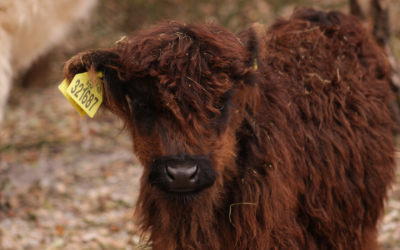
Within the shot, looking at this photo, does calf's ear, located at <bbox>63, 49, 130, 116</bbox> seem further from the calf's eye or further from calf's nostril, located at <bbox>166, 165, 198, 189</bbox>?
calf's nostril, located at <bbox>166, 165, 198, 189</bbox>

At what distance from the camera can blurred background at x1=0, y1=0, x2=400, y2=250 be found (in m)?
4.86

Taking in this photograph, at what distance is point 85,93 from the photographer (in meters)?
3.04

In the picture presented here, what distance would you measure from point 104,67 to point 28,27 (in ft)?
10.4

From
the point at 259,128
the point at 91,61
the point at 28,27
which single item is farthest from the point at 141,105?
the point at 28,27

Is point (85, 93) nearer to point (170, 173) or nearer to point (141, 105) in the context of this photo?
point (141, 105)

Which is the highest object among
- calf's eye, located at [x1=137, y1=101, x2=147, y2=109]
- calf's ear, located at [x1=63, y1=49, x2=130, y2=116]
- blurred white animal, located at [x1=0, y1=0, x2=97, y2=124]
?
calf's ear, located at [x1=63, y1=49, x2=130, y2=116]

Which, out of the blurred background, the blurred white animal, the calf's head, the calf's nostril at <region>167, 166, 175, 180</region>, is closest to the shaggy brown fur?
the calf's head

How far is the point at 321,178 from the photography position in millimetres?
3359

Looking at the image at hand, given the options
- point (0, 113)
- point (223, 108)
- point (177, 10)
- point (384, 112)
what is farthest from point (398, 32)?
point (0, 113)

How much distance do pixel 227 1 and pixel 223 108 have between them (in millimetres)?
8226

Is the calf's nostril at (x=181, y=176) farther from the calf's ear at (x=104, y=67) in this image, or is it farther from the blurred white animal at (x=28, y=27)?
the blurred white animal at (x=28, y=27)

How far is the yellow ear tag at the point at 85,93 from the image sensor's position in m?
2.97

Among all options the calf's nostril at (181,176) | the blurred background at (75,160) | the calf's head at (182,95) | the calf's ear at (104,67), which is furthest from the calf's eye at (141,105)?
the blurred background at (75,160)

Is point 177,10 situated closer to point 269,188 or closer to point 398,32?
point 398,32
